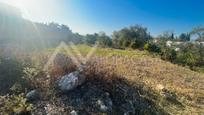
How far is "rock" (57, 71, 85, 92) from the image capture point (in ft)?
29.0

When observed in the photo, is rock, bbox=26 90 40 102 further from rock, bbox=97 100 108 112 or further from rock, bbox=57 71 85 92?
rock, bbox=97 100 108 112

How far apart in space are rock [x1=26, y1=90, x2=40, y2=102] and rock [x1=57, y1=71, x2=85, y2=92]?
0.81 meters

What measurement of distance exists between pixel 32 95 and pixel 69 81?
130cm

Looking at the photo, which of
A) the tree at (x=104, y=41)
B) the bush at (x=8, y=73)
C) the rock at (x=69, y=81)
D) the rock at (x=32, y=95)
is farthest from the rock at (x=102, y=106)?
the tree at (x=104, y=41)

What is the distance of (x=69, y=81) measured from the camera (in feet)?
29.2

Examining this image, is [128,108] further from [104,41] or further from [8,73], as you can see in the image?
[104,41]

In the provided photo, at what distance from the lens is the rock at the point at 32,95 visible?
8.32 m

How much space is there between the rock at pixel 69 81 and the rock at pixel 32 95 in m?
0.81

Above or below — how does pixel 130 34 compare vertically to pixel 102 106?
above

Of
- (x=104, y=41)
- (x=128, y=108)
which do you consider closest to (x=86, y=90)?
(x=128, y=108)

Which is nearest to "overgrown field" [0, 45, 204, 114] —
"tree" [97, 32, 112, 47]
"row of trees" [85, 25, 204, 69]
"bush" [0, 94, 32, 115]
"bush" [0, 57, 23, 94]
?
"bush" [0, 57, 23, 94]

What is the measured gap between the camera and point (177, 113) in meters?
9.95

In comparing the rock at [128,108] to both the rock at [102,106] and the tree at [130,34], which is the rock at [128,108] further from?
the tree at [130,34]

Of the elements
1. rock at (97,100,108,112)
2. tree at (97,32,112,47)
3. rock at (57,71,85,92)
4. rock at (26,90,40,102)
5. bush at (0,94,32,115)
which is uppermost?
tree at (97,32,112,47)
